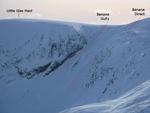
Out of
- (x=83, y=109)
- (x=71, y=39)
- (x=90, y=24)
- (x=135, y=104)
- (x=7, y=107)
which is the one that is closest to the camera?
(x=135, y=104)

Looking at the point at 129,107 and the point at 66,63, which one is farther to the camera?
the point at 66,63

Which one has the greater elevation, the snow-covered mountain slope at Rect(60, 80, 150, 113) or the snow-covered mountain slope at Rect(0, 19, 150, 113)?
the snow-covered mountain slope at Rect(60, 80, 150, 113)

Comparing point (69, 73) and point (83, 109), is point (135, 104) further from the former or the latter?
point (69, 73)

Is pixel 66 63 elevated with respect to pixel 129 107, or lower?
lower

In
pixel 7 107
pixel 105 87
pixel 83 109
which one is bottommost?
pixel 7 107

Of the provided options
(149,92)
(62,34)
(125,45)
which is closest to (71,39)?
(62,34)

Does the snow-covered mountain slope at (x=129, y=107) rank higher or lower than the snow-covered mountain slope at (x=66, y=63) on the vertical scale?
higher

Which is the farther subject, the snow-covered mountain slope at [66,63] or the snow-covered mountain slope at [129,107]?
the snow-covered mountain slope at [66,63]

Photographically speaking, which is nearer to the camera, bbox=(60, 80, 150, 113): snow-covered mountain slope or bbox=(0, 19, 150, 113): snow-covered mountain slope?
bbox=(60, 80, 150, 113): snow-covered mountain slope
